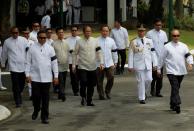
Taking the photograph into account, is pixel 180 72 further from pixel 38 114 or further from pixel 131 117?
pixel 38 114

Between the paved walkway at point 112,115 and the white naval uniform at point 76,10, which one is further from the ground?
the white naval uniform at point 76,10

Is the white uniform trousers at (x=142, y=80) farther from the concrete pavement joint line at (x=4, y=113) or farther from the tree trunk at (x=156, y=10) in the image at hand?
the tree trunk at (x=156, y=10)

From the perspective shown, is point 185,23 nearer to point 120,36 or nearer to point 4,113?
point 120,36

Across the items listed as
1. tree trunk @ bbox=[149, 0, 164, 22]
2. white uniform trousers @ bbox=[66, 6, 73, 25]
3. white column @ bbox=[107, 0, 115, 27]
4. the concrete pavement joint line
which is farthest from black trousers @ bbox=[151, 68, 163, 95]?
tree trunk @ bbox=[149, 0, 164, 22]

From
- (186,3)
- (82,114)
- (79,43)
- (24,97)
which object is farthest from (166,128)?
(186,3)

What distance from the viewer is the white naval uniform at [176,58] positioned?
47.9 ft

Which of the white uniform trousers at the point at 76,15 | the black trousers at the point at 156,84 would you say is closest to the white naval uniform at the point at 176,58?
the black trousers at the point at 156,84

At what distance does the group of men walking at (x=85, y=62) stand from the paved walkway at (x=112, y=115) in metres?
0.31

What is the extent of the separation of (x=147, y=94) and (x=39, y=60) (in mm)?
4989

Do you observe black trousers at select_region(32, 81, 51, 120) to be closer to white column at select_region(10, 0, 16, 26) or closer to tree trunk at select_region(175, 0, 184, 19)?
white column at select_region(10, 0, 16, 26)

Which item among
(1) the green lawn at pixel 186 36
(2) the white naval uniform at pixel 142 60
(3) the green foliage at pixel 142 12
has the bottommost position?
(1) the green lawn at pixel 186 36

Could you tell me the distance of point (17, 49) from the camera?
16344 mm

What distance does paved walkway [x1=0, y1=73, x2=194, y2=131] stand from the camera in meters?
12.9

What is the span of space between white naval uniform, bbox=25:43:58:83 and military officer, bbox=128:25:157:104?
10.1 feet
